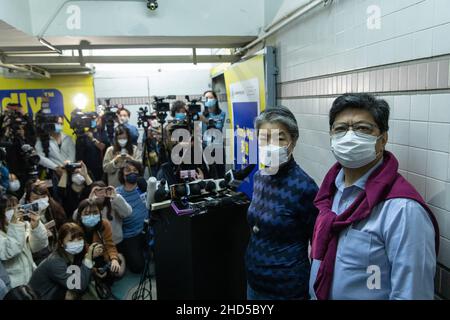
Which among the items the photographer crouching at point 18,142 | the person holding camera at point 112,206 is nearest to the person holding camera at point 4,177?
the photographer crouching at point 18,142

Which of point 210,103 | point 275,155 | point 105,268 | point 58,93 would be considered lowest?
point 105,268

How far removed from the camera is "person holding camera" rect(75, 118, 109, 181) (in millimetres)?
3928

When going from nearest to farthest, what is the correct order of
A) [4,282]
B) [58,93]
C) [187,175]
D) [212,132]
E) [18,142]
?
[4,282] < [187,175] < [212,132] < [18,142] < [58,93]

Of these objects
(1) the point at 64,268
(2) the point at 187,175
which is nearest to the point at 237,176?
(2) the point at 187,175

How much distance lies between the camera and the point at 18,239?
7.46 feet

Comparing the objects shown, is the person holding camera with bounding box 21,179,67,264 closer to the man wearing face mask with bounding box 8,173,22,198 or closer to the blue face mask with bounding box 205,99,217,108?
the man wearing face mask with bounding box 8,173,22,198

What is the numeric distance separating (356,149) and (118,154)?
9.47 feet

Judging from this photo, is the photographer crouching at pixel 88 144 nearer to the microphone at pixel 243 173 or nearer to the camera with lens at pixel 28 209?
the camera with lens at pixel 28 209

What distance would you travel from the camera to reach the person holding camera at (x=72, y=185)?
3424mm

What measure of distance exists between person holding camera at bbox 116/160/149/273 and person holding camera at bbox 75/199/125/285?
0.31 metres

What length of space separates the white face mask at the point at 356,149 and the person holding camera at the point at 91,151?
10.9 ft

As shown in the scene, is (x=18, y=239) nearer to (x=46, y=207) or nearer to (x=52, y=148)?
(x=46, y=207)
